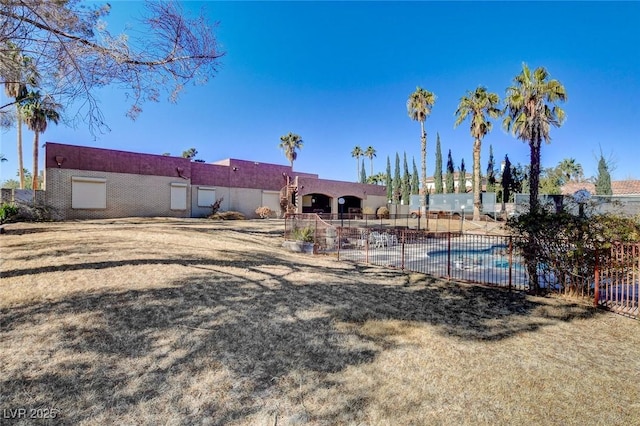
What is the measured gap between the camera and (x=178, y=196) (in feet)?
72.5

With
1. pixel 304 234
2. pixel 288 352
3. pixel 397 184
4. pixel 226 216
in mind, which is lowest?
pixel 288 352

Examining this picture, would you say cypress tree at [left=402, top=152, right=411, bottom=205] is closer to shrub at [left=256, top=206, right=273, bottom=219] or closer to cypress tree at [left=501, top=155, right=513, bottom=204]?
cypress tree at [left=501, top=155, right=513, bottom=204]

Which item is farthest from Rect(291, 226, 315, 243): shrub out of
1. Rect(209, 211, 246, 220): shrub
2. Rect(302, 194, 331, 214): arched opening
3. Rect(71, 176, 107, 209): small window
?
Rect(302, 194, 331, 214): arched opening

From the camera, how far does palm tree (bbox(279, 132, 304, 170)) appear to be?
39.7m

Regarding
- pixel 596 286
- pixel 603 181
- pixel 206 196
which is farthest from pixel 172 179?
pixel 603 181

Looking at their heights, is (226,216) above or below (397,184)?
below

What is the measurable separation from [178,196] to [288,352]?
21.0 m

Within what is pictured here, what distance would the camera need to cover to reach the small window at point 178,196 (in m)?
21.9

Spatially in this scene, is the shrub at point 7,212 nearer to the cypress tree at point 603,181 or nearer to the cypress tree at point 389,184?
the cypress tree at point 389,184

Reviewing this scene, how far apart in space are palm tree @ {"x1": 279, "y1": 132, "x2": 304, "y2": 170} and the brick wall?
19.1m

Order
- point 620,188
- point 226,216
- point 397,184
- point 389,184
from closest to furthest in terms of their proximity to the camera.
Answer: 1. point 226,216
2. point 620,188
3. point 397,184
4. point 389,184

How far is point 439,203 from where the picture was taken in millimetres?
27125

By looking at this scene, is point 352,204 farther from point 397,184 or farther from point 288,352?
point 288,352

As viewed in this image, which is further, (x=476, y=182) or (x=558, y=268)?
(x=476, y=182)
